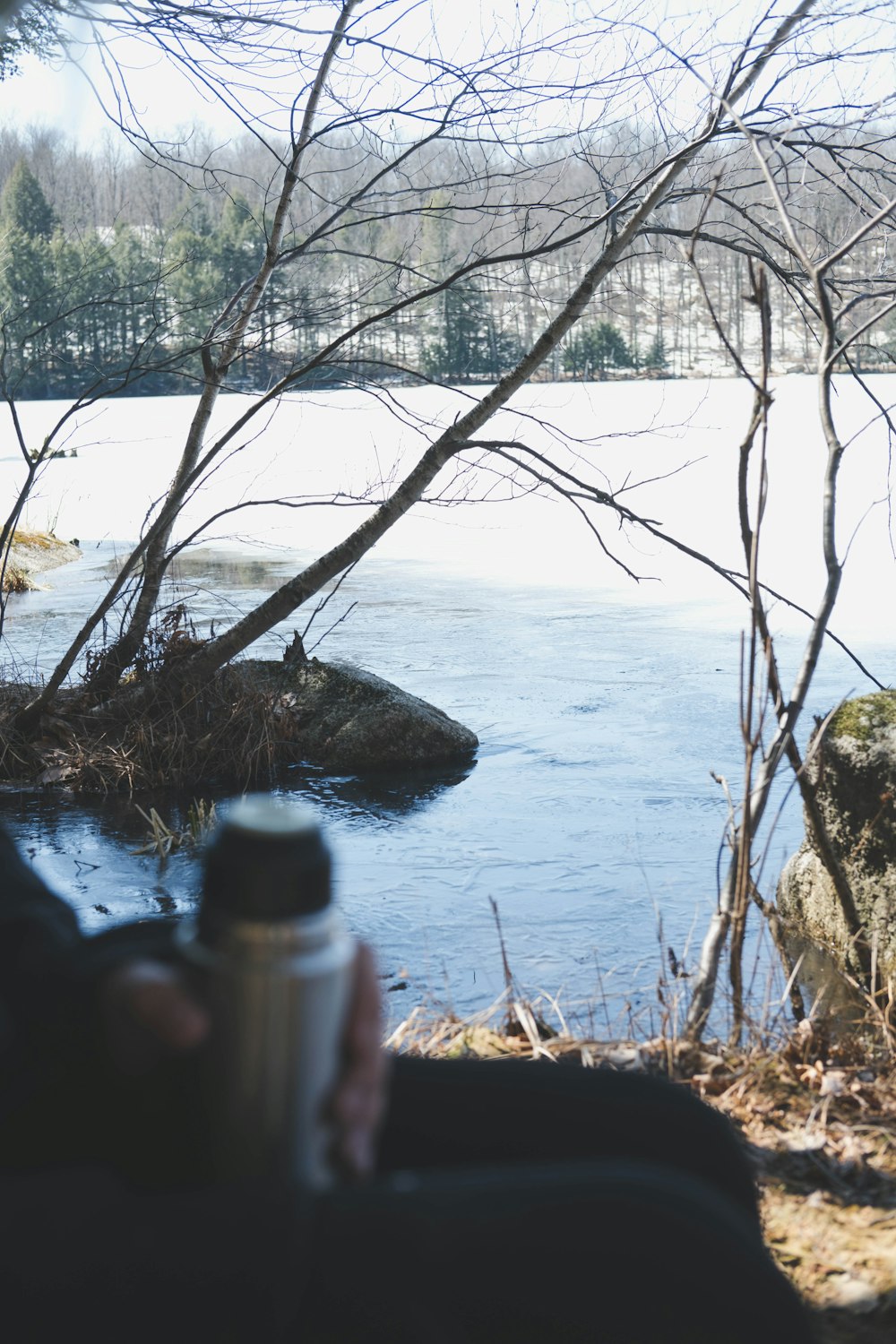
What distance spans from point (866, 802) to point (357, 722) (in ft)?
13.3

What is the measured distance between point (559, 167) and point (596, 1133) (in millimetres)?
5310

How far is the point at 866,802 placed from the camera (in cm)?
427

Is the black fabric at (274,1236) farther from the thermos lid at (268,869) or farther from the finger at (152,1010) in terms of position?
the thermos lid at (268,869)

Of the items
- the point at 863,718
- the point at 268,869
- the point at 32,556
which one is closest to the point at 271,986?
the point at 268,869

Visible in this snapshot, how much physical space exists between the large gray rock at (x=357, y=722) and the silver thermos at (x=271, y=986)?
6.67 meters

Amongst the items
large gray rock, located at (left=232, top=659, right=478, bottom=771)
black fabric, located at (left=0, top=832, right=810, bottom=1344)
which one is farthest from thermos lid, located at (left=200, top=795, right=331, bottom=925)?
large gray rock, located at (left=232, top=659, right=478, bottom=771)

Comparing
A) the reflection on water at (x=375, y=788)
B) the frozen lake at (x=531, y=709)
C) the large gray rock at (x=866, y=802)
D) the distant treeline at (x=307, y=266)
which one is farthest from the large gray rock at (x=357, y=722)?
the large gray rock at (x=866, y=802)

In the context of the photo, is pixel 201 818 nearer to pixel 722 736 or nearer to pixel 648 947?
pixel 648 947

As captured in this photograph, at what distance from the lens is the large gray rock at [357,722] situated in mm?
7770

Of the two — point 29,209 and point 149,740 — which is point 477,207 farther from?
point 29,209

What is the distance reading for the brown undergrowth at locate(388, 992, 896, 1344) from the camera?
2066 millimetres

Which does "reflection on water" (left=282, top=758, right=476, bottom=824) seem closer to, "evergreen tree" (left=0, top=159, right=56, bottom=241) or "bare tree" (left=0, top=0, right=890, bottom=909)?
"bare tree" (left=0, top=0, right=890, bottom=909)

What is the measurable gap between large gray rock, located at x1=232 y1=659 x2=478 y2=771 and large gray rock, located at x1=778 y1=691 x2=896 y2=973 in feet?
11.9

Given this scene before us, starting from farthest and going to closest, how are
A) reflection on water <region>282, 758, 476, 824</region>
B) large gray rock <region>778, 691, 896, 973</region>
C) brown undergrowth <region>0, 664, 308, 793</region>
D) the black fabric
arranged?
brown undergrowth <region>0, 664, 308, 793</region> → reflection on water <region>282, 758, 476, 824</region> → large gray rock <region>778, 691, 896, 973</region> → the black fabric
